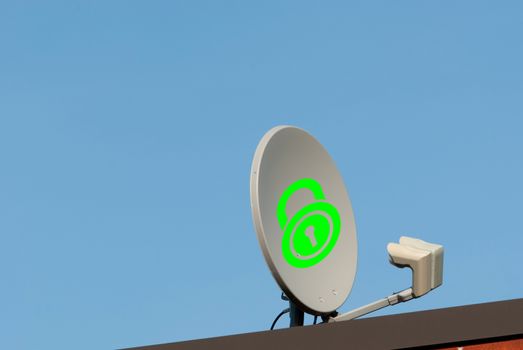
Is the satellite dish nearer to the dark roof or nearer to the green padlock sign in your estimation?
the green padlock sign

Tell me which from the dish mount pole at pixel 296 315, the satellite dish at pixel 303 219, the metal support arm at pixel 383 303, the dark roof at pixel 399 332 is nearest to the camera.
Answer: the dark roof at pixel 399 332

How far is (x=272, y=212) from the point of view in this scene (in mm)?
5953

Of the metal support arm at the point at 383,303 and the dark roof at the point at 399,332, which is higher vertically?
the metal support arm at the point at 383,303

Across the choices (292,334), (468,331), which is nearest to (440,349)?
(468,331)

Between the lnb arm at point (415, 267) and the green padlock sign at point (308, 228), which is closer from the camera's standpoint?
the green padlock sign at point (308, 228)

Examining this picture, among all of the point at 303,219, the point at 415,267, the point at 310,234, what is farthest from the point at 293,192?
the point at 415,267

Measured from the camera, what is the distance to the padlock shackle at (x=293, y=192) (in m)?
6.08

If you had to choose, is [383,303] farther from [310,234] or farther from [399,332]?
[399,332]

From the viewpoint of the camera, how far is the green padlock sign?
6126 millimetres

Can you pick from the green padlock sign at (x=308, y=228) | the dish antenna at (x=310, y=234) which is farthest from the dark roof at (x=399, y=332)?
the green padlock sign at (x=308, y=228)

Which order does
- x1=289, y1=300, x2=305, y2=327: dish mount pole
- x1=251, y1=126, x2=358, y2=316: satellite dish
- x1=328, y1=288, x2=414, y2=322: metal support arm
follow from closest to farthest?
x1=251, y1=126, x2=358, y2=316: satellite dish
x1=289, y1=300, x2=305, y2=327: dish mount pole
x1=328, y1=288, x2=414, y2=322: metal support arm

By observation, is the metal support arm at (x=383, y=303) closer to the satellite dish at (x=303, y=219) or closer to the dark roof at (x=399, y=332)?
the satellite dish at (x=303, y=219)

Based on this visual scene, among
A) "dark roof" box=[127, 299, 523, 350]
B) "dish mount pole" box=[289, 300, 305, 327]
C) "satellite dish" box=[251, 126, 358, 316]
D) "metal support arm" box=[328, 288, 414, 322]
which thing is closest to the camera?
"dark roof" box=[127, 299, 523, 350]

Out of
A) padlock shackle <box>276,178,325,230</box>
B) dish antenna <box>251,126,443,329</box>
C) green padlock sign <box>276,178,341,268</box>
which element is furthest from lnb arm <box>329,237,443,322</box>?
padlock shackle <box>276,178,325,230</box>
